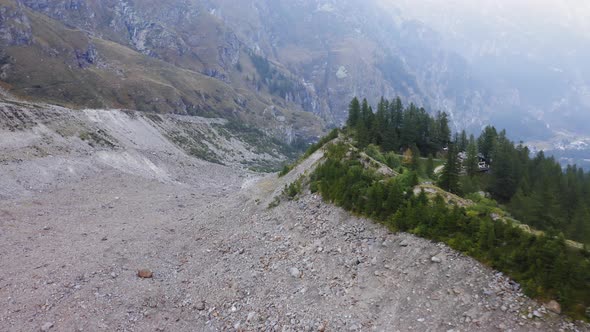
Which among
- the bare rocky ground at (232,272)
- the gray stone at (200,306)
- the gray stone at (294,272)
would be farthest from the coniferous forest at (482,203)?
the gray stone at (200,306)

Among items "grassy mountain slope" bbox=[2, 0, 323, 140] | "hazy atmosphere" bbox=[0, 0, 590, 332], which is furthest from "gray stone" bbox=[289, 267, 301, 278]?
"grassy mountain slope" bbox=[2, 0, 323, 140]

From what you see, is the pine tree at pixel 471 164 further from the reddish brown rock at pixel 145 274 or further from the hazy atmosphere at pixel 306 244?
the reddish brown rock at pixel 145 274

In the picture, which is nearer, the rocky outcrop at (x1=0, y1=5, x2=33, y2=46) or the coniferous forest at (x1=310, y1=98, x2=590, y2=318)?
the coniferous forest at (x1=310, y1=98, x2=590, y2=318)

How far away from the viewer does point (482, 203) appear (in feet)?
92.5

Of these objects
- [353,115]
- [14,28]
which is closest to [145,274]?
[353,115]

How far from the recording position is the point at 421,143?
6550cm

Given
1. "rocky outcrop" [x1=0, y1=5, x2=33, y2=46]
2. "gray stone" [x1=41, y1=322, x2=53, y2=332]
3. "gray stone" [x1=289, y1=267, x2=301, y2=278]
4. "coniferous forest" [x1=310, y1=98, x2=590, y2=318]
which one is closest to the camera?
"coniferous forest" [x1=310, y1=98, x2=590, y2=318]

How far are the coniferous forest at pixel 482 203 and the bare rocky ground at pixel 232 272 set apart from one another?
2.78 feet

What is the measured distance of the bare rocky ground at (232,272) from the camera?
55.8 feet

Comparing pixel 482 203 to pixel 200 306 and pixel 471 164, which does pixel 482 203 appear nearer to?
pixel 200 306

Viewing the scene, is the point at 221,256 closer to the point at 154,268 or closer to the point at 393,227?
the point at 154,268

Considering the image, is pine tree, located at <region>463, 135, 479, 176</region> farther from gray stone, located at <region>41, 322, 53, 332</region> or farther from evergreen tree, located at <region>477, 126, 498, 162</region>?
gray stone, located at <region>41, 322, 53, 332</region>

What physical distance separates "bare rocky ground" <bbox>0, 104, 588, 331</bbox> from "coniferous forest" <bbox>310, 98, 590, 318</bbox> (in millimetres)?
846

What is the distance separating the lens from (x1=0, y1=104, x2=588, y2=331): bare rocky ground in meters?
17.0
